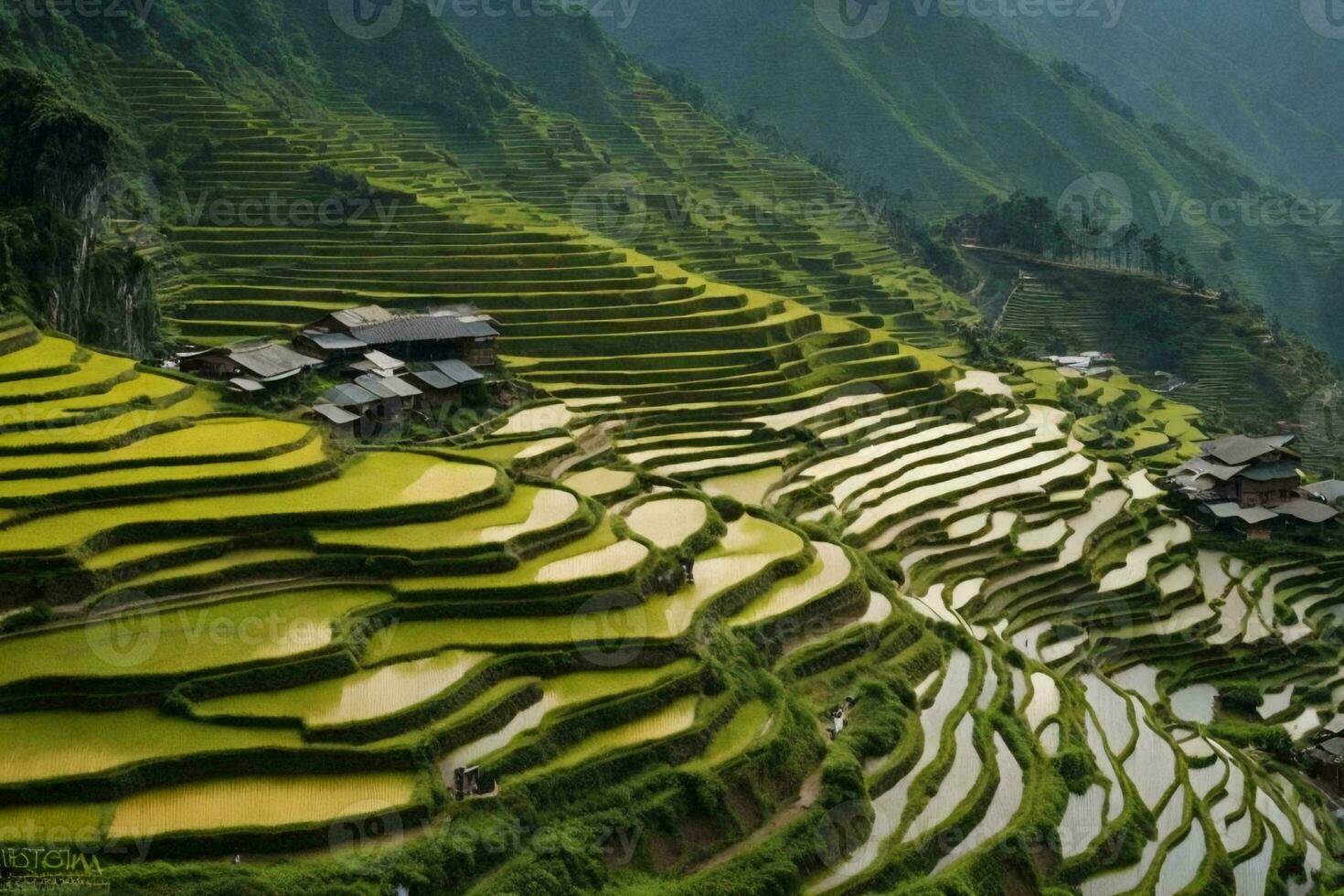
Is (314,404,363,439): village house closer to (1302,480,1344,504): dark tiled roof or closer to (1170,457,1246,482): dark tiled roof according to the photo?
(1170,457,1246,482): dark tiled roof

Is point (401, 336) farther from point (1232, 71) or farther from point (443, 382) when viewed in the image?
point (1232, 71)

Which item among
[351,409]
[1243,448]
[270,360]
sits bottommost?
[1243,448]

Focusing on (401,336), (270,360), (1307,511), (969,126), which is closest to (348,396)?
(270,360)

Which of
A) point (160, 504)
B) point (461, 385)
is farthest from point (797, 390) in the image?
point (160, 504)

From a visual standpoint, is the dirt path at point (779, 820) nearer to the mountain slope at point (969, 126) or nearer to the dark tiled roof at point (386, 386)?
the dark tiled roof at point (386, 386)

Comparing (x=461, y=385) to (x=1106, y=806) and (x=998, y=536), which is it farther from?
(x=1106, y=806)

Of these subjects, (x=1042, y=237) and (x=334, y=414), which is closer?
(x=334, y=414)

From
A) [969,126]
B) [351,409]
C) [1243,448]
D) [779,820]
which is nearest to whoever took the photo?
[779,820]
